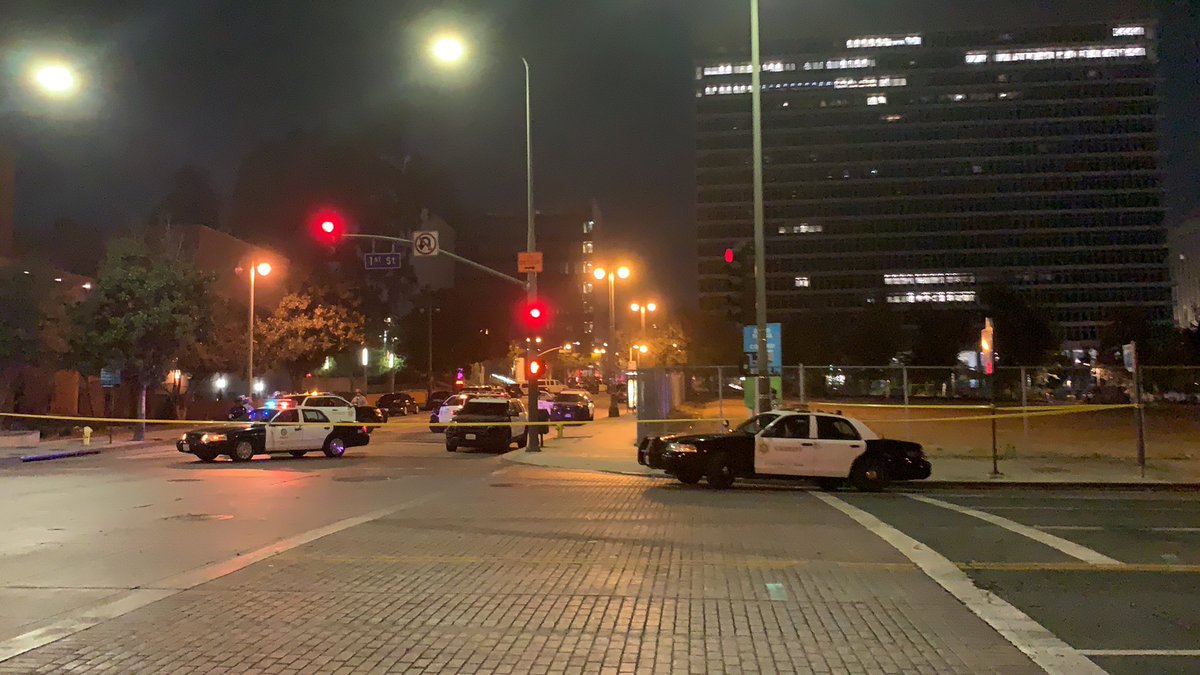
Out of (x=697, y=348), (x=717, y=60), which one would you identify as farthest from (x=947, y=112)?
(x=697, y=348)

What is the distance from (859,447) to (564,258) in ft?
477

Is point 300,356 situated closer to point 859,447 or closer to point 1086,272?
point 859,447

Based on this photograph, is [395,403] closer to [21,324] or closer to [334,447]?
[21,324]

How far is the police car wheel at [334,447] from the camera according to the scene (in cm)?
2548

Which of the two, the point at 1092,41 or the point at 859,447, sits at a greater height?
the point at 1092,41

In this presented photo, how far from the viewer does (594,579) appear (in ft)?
28.5

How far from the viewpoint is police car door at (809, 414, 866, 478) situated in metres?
17.0

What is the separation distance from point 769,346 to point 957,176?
494ft

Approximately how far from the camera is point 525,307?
27047mm

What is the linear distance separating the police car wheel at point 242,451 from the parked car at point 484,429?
6.16 m

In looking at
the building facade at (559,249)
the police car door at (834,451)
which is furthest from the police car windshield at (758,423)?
the building facade at (559,249)

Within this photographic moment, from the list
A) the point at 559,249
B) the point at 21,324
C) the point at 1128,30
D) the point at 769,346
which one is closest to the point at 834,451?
the point at 769,346

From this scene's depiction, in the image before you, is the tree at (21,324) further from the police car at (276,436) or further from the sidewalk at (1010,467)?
the sidewalk at (1010,467)

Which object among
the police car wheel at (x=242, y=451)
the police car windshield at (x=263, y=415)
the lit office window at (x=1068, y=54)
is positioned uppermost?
the lit office window at (x=1068, y=54)
